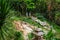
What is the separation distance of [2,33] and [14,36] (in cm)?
59

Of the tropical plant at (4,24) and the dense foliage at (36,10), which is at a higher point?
the tropical plant at (4,24)

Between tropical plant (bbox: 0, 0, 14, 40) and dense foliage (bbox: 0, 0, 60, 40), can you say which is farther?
dense foliage (bbox: 0, 0, 60, 40)

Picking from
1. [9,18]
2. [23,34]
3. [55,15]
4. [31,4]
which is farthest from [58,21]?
[9,18]

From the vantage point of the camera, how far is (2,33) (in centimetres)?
859

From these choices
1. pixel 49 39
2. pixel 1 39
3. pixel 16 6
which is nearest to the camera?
pixel 1 39

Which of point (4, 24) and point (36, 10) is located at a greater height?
point (4, 24)

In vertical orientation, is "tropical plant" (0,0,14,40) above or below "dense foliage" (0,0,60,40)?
above

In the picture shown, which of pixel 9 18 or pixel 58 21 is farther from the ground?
pixel 9 18

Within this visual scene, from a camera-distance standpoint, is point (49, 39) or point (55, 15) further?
point (55, 15)

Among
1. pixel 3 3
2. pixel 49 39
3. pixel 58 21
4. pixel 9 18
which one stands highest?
pixel 3 3

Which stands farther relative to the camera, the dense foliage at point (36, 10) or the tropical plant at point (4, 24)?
the dense foliage at point (36, 10)

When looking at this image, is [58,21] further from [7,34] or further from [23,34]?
[7,34]

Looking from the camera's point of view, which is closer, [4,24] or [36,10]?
[4,24]

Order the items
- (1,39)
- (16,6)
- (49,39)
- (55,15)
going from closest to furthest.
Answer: (1,39), (49,39), (16,6), (55,15)
